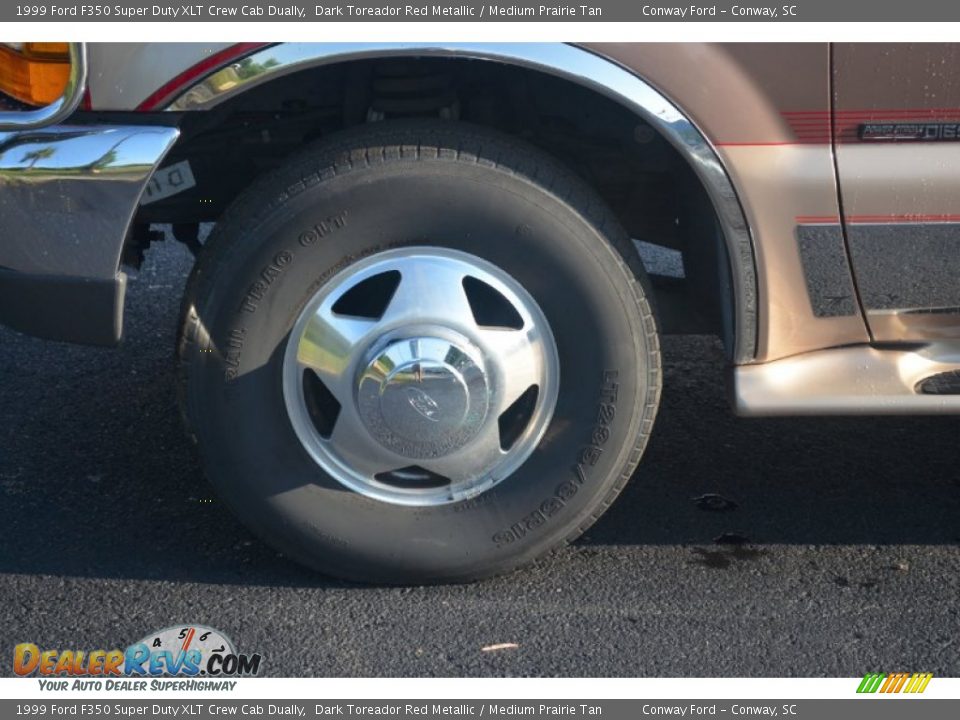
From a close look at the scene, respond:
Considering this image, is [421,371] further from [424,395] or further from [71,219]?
[71,219]

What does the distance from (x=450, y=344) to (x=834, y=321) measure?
0.81 m

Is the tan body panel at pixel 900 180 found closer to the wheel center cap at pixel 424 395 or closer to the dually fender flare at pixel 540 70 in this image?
the dually fender flare at pixel 540 70

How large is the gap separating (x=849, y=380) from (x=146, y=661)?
5.21 ft

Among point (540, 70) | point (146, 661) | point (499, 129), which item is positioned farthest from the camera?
point (499, 129)

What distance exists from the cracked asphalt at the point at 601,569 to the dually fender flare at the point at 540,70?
87cm

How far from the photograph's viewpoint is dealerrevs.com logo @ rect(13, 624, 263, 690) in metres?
2.58

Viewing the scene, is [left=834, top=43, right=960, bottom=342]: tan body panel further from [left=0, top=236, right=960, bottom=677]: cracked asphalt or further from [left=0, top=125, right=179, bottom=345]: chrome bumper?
[left=0, top=125, right=179, bottom=345]: chrome bumper

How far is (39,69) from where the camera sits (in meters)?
2.49

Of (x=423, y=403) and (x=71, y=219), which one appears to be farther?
(x=423, y=403)

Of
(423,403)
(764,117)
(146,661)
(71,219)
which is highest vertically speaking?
(764,117)

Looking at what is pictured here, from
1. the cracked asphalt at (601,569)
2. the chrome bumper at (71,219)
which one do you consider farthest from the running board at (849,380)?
the chrome bumper at (71,219)

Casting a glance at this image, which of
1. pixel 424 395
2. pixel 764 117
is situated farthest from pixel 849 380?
pixel 424 395

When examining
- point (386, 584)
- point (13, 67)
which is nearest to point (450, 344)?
point (386, 584)
